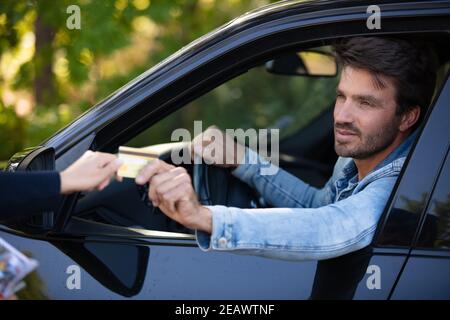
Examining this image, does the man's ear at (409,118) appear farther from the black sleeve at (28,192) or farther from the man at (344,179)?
the black sleeve at (28,192)

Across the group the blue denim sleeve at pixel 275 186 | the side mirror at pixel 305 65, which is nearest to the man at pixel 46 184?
the blue denim sleeve at pixel 275 186

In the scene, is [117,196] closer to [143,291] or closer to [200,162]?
[200,162]

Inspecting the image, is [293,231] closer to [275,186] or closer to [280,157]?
[275,186]

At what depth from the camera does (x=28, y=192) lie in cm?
175

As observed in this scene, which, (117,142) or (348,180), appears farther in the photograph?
(348,180)

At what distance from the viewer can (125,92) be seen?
1.98m

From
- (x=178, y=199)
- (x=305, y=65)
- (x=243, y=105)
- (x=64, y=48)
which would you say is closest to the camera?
(x=178, y=199)

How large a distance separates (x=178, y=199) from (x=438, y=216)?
2.27 ft

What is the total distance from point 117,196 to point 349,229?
3.52 feet

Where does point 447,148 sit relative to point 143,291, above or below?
above

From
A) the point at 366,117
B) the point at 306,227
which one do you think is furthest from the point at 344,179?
the point at 306,227

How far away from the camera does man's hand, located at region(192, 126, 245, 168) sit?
100 inches

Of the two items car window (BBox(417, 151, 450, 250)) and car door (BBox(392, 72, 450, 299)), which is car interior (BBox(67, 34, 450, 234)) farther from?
car window (BBox(417, 151, 450, 250))

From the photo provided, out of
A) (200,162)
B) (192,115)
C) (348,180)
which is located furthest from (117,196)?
(192,115)
